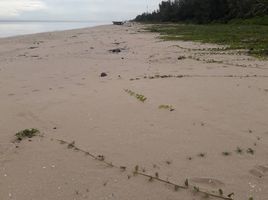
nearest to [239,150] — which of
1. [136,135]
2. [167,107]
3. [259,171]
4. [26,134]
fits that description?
[259,171]

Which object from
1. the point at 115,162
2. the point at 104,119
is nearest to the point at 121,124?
the point at 104,119

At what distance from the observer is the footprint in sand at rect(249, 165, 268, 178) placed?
4586 millimetres

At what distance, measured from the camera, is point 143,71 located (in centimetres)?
1183

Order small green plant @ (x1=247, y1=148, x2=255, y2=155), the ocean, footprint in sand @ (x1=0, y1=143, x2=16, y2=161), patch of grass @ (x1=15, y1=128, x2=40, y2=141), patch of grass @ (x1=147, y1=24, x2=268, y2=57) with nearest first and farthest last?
small green plant @ (x1=247, y1=148, x2=255, y2=155)
footprint in sand @ (x1=0, y1=143, x2=16, y2=161)
patch of grass @ (x1=15, y1=128, x2=40, y2=141)
patch of grass @ (x1=147, y1=24, x2=268, y2=57)
the ocean

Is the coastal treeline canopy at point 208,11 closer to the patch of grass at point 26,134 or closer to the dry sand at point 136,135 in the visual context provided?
the dry sand at point 136,135

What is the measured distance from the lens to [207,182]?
4.46 metres

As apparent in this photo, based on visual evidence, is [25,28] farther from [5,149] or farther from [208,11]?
[5,149]

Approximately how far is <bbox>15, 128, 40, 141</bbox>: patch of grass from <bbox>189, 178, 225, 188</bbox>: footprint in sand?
2873 millimetres

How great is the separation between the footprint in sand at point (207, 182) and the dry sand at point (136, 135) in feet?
0.04

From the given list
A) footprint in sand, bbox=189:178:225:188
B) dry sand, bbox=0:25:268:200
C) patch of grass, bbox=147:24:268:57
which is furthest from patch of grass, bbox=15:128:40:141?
patch of grass, bbox=147:24:268:57

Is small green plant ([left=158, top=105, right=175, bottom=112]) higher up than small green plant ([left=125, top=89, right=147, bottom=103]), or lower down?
higher up

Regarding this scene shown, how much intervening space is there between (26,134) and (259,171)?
3623mm

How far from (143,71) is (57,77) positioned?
268 centimetres

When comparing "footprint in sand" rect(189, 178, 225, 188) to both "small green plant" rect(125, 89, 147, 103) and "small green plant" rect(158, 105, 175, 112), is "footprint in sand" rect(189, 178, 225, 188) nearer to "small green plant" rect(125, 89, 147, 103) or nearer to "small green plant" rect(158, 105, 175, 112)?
"small green plant" rect(158, 105, 175, 112)
